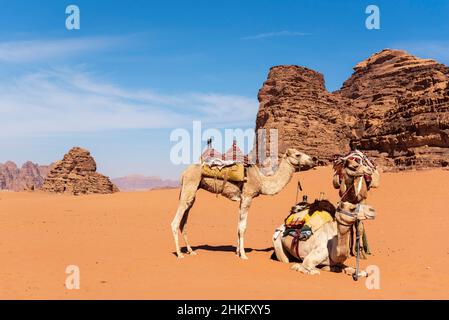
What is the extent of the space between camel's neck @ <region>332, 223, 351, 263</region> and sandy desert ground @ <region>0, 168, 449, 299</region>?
378mm

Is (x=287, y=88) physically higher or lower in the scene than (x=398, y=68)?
lower

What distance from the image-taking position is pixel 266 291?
19.6ft

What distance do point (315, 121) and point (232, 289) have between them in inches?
2745

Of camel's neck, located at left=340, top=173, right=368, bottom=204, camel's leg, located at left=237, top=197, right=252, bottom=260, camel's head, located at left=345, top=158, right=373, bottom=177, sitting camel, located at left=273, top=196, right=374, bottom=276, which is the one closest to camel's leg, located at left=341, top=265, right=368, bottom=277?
sitting camel, located at left=273, top=196, right=374, bottom=276

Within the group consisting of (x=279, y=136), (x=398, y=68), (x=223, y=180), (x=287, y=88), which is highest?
(x=398, y=68)

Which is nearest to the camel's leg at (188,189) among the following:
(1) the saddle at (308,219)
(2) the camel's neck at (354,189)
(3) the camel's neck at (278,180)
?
(3) the camel's neck at (278,180)

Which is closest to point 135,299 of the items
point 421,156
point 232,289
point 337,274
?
point 232,289

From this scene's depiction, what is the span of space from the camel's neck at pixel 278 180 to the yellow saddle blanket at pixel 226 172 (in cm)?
58

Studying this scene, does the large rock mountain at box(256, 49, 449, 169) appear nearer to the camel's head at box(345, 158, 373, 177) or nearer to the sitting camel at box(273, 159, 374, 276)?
the sitting camel at box(273, 159, 374, 276)

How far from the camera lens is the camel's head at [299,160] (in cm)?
941

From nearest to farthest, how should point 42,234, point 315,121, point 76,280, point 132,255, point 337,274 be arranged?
point 76,280
point 337,274
point 132,255
point 42,234
point 315,121

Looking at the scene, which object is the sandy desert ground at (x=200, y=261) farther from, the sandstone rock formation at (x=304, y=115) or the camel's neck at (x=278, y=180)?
the sandstone rock formation at (x=304, y=115)

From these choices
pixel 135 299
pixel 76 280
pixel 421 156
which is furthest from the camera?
pixel 421 156
